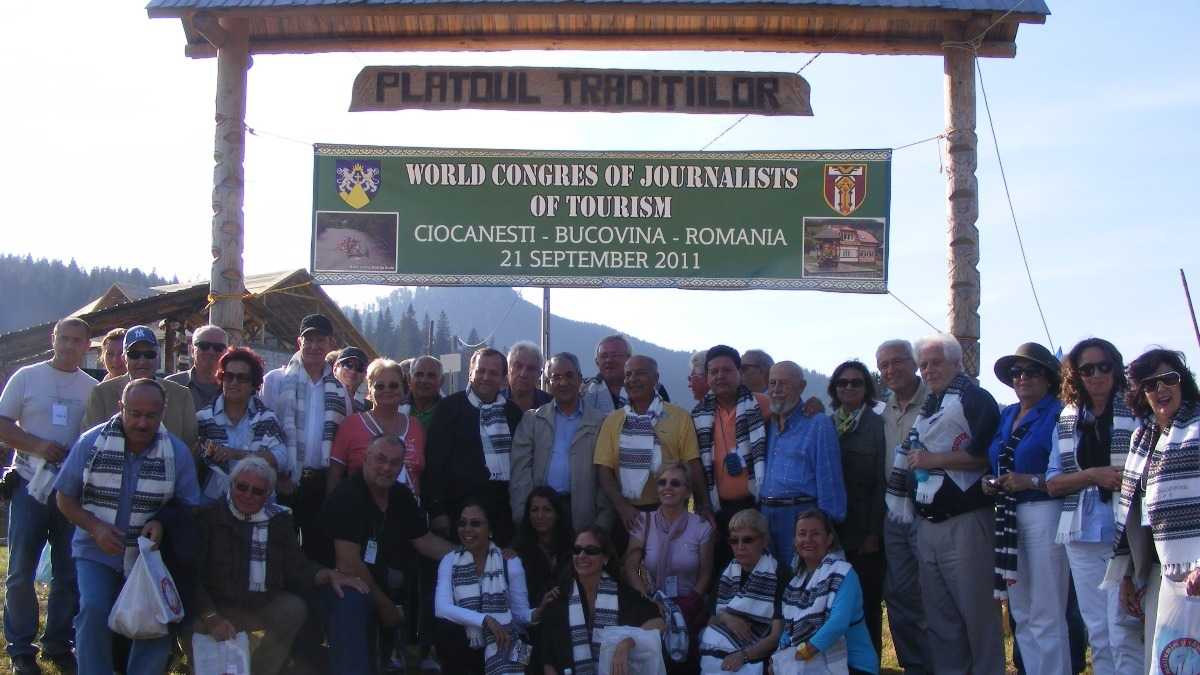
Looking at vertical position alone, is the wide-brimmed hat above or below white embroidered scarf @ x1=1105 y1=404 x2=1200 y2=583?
above

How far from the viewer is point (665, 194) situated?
8.16 meters

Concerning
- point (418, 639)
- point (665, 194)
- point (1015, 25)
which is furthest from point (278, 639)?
point (1015, 25)

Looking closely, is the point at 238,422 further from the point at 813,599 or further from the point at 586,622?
the point at 813,599

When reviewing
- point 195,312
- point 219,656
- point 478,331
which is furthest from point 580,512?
point 478,331

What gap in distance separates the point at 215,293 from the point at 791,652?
4.49 metres

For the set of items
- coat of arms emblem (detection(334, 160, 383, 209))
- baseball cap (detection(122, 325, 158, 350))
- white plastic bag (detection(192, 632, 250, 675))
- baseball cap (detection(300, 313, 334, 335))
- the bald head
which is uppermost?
coat of arms emblem (detection(334, 160, 383, 209))

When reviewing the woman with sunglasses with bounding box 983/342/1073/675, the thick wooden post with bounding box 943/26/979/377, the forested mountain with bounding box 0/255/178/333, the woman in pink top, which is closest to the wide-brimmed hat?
the woman with sunglasses with bounding box 983/342/1073/675

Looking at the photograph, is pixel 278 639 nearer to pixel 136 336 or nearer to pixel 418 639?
pixel 418 639

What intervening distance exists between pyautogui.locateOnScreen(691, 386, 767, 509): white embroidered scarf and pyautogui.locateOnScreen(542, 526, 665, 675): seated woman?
33.8 inches

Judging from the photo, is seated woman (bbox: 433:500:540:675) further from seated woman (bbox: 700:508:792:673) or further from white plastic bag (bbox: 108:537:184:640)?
white plastic bag (bbox: 108:537:184:640)

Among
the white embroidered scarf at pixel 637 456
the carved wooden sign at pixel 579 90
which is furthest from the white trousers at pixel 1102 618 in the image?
the carved wooden sign at pixel 579 90

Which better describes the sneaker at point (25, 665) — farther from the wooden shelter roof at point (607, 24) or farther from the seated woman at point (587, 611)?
the wooden shelter roof at point (607, 24)

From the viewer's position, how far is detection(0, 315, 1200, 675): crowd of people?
571 centimetres

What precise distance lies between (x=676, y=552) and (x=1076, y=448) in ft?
6.98
